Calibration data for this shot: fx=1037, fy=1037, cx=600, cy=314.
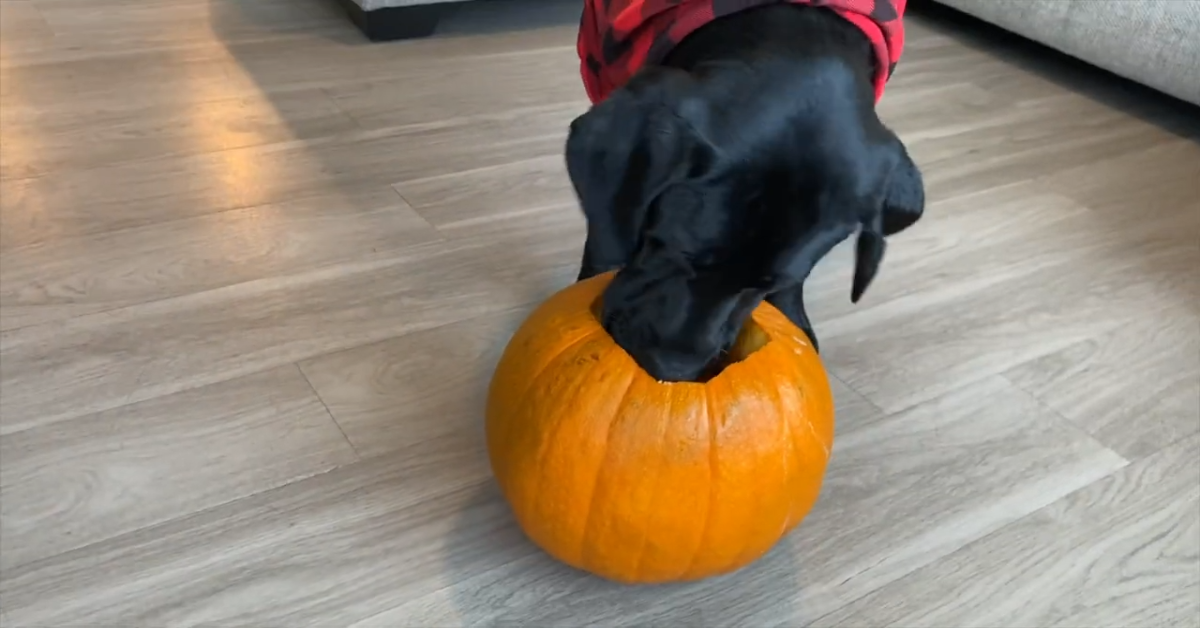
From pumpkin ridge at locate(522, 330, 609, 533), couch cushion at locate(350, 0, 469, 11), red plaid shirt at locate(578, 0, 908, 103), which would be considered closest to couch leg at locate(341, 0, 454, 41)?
couch cushion at locate(350, 0, 469, 11)

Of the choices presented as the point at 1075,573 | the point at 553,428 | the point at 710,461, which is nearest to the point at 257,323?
the point at 553,428

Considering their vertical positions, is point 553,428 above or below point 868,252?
below

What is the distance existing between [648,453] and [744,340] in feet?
0.52

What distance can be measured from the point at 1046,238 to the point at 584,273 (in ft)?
2.98

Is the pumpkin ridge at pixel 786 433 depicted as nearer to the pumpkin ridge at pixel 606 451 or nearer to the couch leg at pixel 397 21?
the pumpkin ridge at pixel 606 451

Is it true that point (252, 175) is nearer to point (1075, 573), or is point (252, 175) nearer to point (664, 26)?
point (664, 26)

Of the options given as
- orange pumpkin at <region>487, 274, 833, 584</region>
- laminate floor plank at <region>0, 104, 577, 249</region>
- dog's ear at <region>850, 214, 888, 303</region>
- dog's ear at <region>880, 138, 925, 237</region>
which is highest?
dog's ear at <region>880, 138, 925, 237</region>

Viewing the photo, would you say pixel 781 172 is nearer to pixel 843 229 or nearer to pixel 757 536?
pixel 843 229

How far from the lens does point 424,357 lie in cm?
124

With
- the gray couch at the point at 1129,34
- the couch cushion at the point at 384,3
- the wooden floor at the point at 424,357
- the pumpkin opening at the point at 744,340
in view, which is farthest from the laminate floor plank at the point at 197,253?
the gray couch at the point at 1129,34

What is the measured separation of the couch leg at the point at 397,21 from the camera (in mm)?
2178

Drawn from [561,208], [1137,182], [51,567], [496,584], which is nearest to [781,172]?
[496,584]

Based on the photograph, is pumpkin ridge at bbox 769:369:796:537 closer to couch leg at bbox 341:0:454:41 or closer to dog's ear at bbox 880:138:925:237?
dog's ear at bbox 880:138:925:237

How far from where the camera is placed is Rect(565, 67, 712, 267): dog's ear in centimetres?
74
